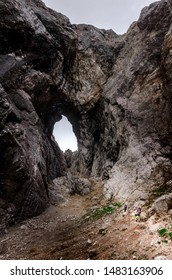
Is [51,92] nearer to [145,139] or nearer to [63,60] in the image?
Result: [63,60]

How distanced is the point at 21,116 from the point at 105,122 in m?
12.8

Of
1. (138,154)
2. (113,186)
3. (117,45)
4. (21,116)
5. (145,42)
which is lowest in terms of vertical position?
(113,186)

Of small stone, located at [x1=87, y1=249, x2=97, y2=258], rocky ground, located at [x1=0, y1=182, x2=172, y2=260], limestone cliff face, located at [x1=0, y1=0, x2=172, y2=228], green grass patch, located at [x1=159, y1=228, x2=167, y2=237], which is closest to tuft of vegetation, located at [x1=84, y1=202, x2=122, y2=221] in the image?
rocky ground, located at [x1=0, y1=182, x2=172, y2=260]

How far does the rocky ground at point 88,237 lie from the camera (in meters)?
15.4

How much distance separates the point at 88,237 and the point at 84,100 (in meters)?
26.7

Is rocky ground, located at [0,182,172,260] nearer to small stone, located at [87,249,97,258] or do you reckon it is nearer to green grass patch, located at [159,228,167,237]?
small stone, located at [87,249,97,258]

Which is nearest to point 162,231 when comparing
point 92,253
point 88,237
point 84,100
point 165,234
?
point 165,234

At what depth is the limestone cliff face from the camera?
2677cm

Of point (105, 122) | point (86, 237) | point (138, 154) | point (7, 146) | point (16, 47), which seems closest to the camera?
point (86, 237)

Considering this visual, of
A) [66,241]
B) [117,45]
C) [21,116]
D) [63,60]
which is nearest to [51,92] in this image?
[63,60]

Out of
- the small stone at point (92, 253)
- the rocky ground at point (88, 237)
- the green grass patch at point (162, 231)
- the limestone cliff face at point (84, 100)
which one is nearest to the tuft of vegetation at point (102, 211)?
the rocky ground at point (88, 237)

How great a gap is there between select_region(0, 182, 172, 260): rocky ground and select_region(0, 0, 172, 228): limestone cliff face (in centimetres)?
234

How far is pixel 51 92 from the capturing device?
40531 millimetres

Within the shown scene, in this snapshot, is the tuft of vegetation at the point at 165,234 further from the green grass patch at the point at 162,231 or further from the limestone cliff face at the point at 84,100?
the limestone cliff face at the point at 84,100
